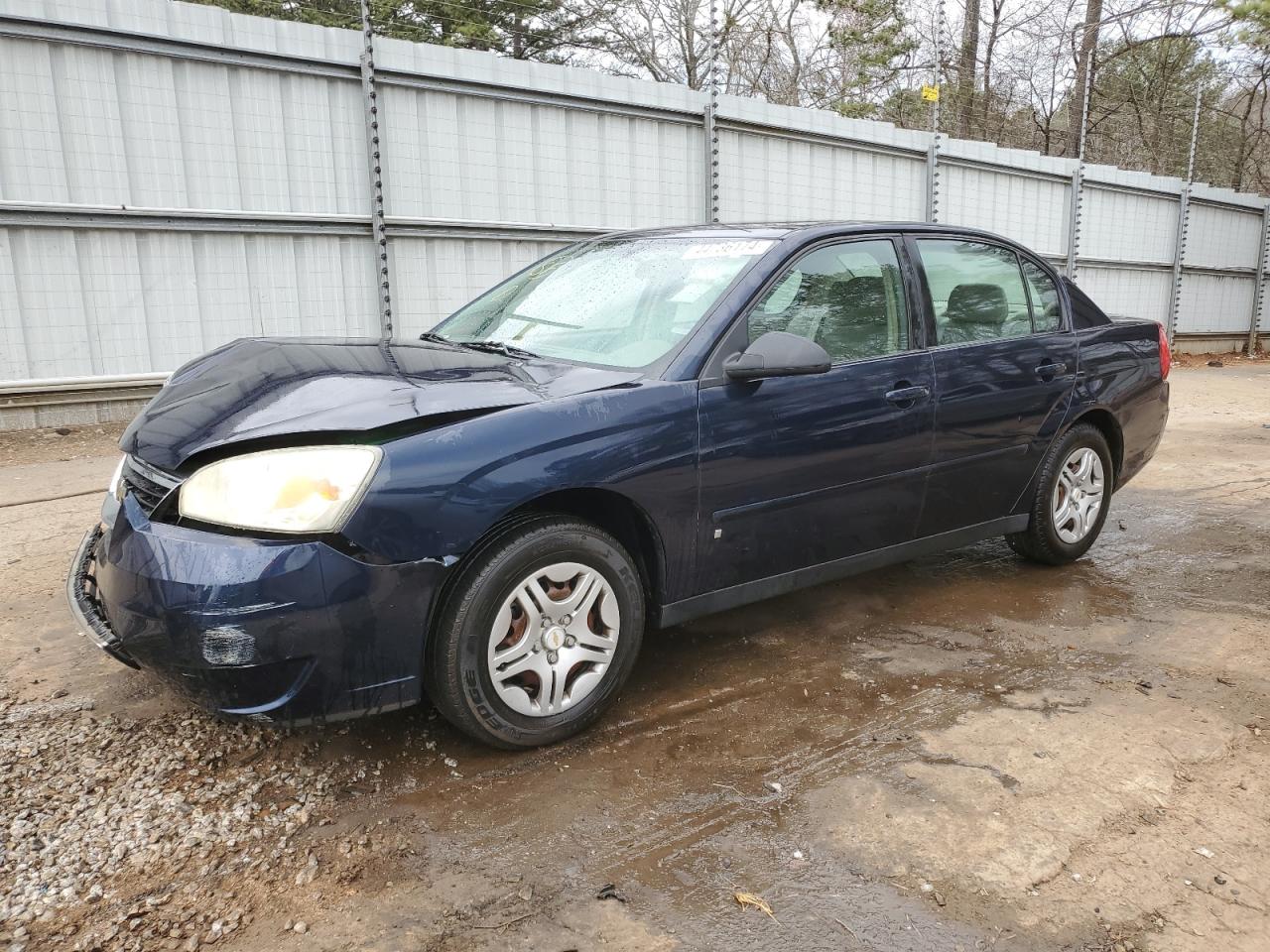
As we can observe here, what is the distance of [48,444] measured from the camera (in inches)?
261

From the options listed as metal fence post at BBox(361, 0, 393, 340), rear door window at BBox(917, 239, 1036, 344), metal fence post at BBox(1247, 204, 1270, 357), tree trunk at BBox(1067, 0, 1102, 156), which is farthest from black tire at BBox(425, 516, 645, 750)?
tree trunk at BBox(1067, 0, 1102, 156)

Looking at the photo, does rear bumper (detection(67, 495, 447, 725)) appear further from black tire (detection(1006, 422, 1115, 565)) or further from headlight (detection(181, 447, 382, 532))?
black tire (detection(1006, 422, 1115, 565))

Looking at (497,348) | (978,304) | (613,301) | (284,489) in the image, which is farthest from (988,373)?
(284,489)

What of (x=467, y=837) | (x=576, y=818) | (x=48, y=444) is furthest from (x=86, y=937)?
(x=48, y=444)

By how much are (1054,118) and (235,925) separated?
79.9ft

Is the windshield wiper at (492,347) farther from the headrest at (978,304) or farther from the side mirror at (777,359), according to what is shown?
the headrest at (978,304)

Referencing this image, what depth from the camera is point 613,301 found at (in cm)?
338

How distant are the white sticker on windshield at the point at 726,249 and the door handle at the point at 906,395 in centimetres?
73

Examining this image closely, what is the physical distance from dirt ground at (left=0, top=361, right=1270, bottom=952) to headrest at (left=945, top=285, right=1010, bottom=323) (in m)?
1.30

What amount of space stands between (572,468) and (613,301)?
3.29ft

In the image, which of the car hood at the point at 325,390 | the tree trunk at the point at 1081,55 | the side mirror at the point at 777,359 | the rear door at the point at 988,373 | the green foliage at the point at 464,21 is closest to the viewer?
the car hood at the point at 325,390

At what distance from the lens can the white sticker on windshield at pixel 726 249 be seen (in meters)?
3.30

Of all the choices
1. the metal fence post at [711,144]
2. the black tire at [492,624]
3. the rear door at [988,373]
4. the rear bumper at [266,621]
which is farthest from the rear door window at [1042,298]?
the metal fence post at [711,144]

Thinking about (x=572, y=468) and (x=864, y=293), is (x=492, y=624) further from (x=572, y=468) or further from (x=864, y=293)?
(x=864, y=293)
